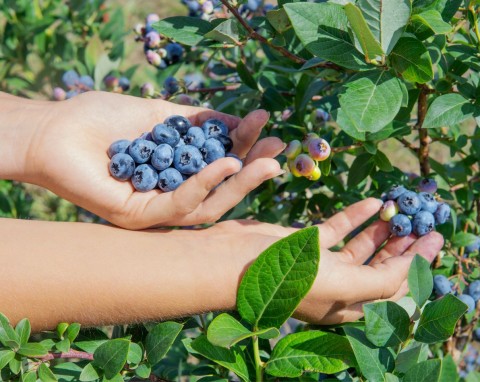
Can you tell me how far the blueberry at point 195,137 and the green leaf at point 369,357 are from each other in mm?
581

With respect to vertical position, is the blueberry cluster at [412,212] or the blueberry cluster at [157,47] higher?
the blueberry cluster at [157,47]

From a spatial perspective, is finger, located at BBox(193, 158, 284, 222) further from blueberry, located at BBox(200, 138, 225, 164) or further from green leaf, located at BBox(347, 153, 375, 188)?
green leaf, located at BBox(347, 153, 375, 188)

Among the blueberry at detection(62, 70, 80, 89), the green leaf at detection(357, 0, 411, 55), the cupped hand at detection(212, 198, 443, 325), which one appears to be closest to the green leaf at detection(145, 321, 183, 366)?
the cupped hand at detection(212, 198, 443, 325)

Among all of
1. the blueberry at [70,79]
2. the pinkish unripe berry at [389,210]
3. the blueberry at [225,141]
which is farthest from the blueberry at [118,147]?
the blueberry at [70,79]

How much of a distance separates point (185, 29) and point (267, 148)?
1.08 feet

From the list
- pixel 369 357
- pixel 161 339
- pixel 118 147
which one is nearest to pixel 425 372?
pixel 369 357

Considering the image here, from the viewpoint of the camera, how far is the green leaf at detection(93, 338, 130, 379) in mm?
1001

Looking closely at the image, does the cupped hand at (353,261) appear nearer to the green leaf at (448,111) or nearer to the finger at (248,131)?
the finger at (248,131)

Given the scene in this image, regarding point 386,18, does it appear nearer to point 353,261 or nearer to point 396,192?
point 396,192

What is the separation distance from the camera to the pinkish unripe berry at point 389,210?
142cm

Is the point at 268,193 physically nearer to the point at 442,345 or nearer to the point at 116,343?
the point at 442,345

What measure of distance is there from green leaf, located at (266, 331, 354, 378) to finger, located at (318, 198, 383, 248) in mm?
442

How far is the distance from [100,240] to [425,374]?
71 cm

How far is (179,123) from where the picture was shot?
1441mm
